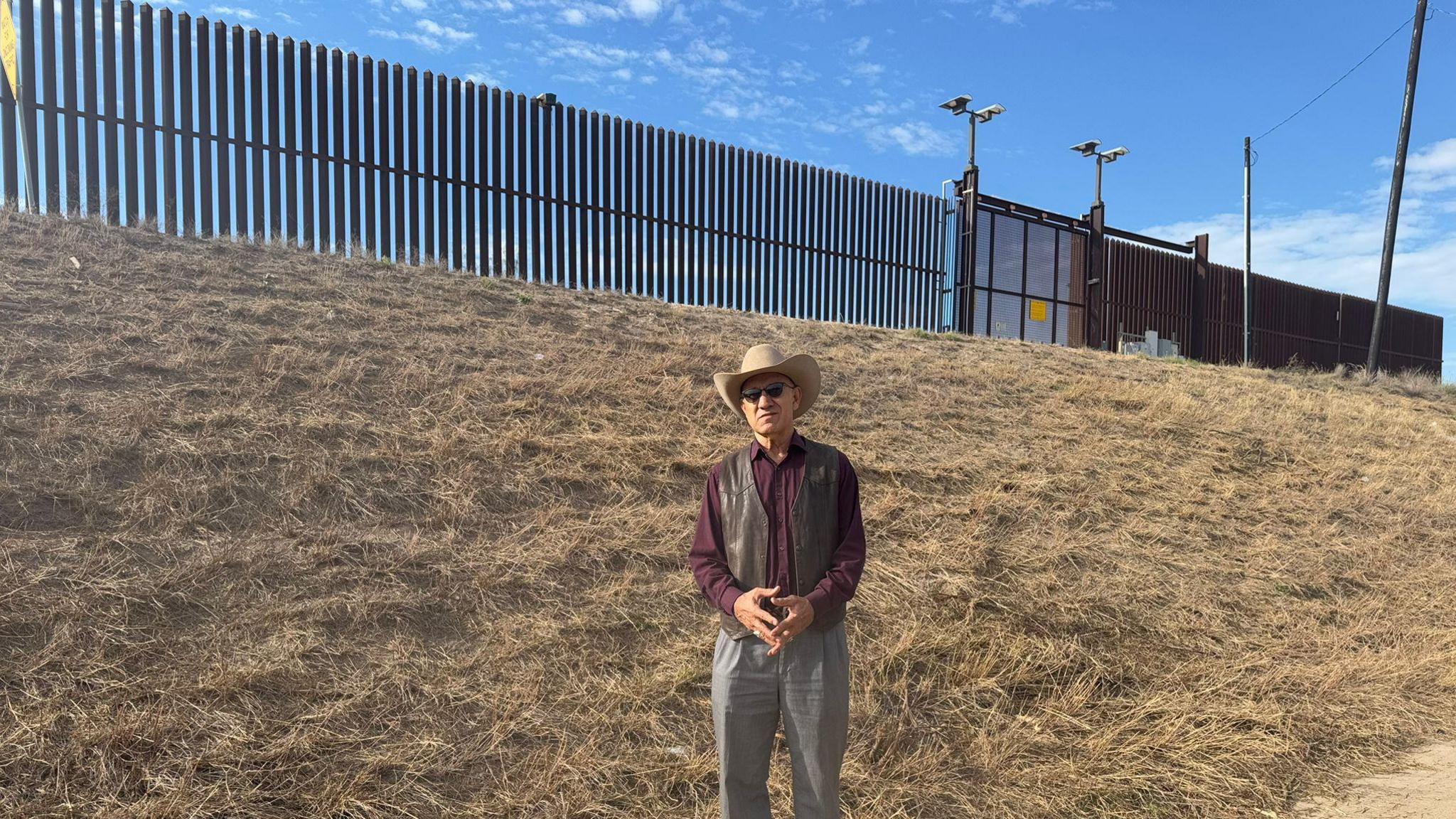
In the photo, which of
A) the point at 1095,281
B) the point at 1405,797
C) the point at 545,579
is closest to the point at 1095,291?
the point at 1095,281

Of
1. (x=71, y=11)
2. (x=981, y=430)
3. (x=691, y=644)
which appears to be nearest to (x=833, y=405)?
(x=981, y=430)

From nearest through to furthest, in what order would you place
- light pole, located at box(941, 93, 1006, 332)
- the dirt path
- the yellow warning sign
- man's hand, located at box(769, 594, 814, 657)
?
man's hand, located at box(769, 594, 814, 657), the dirt path, the yellow warning sign, light pole, located at box(941, 93, 1006, 332)

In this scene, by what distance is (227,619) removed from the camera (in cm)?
394

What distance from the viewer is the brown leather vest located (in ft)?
8.55

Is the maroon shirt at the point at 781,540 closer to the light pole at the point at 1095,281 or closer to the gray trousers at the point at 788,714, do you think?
the gray trousers at the point at 788,714

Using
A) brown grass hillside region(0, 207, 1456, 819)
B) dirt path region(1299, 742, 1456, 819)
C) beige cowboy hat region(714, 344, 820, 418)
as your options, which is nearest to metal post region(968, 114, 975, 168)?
brown grass hillside region(0, 207, 1456, 819)

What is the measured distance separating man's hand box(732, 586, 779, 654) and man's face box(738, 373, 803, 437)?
48 centimetres

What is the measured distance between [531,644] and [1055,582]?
10.5 ft

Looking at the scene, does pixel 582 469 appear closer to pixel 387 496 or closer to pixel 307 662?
pixel 387 496

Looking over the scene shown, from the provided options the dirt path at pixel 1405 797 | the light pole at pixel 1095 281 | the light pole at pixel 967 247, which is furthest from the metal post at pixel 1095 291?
the dirt path at pixel 1405 797

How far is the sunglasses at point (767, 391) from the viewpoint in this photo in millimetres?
2666

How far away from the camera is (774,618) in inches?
98.3

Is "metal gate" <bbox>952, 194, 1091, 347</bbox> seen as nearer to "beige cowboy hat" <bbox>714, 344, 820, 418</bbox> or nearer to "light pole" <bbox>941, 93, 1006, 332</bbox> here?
"light pole" <bbox>941, 93, 1006, 332</bbox>

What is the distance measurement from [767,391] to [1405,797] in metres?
3.54
